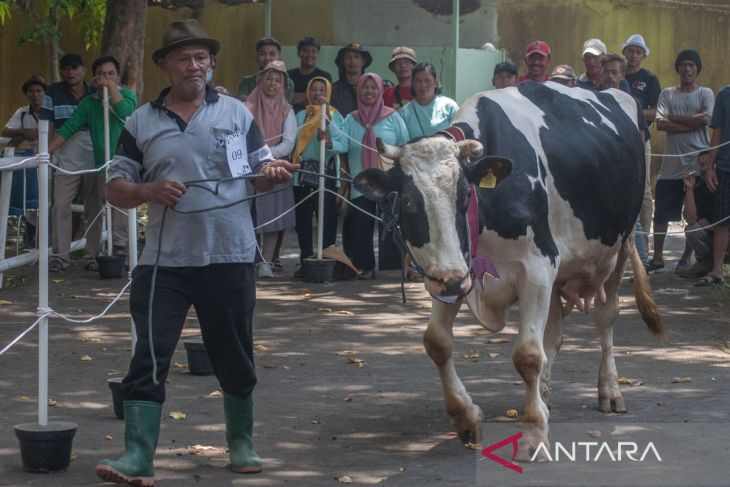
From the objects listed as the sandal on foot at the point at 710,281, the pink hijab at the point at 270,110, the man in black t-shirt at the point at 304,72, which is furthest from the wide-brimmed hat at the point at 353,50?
the sandal on foot at the point at 710,281

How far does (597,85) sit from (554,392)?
5.80 metres

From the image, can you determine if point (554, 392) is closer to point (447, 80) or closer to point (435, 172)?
point (435, 172)

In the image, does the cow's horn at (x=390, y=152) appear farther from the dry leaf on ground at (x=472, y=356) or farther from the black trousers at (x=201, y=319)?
the dry leaf on ground at (x=472, y=356)

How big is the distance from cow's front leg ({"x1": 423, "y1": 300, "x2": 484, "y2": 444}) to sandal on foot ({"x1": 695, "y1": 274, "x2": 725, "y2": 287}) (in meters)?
6.19

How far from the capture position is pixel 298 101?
14.5 metres

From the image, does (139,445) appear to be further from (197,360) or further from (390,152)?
(197,360)

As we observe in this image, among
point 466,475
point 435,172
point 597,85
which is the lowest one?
point 466,475

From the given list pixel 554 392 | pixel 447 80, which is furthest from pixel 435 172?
pixel 447 80

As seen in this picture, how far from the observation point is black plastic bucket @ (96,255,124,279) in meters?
13.2

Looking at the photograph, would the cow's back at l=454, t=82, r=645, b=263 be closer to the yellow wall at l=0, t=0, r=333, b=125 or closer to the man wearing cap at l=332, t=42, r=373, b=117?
the man wearing cap at l=332, t=42, r=373, b=117

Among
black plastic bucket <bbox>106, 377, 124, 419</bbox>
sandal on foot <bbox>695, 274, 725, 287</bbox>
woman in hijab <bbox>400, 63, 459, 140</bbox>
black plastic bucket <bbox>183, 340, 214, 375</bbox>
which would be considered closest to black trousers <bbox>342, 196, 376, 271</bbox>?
woman in hijab <bbox>400, 63, 459, 140</bbox>

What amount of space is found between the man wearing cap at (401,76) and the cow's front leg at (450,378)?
21.8 ft

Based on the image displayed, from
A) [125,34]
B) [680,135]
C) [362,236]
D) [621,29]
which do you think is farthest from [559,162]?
[621,29]

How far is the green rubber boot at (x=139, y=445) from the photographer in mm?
6090
